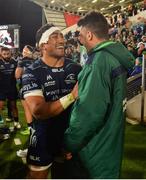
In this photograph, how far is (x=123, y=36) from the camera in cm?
1669

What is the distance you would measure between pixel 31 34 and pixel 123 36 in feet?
84.0

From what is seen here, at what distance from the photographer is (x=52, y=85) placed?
11.6 ft

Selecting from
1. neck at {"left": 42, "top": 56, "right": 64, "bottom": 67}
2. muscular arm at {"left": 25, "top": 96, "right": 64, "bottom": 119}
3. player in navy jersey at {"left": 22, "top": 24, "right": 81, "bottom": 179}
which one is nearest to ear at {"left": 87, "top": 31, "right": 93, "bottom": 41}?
muscular arm at {"left": 25, "top": 96, "right": 64, "bottom": 119}

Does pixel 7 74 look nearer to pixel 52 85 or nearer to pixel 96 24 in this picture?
pixel 52 85

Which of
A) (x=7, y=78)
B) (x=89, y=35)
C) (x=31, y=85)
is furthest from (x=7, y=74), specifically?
(x=89, y=35)

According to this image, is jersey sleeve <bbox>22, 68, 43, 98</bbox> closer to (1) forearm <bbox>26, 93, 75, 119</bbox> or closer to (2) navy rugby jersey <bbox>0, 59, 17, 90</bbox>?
(1) forearm <bbox>26, 93, 75, 119</bbox>

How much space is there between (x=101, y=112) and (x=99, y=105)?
0.06 meters

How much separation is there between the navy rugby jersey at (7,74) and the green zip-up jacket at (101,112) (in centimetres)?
585

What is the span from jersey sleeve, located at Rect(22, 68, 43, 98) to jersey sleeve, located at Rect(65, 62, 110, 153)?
0.90 m

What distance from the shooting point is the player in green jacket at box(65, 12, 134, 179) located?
2449 mm

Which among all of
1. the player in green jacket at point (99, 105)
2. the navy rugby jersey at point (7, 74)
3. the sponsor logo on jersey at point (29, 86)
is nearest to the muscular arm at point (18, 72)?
the navy rugby jersey at point (7, 74)

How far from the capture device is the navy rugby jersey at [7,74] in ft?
27.0

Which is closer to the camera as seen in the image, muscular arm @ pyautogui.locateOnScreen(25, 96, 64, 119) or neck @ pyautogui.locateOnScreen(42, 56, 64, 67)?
muscular arm @ pyautogui.locateOnScreen(25, 96, 64, 119)

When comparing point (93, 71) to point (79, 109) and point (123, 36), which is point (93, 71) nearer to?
point (79, 109)
